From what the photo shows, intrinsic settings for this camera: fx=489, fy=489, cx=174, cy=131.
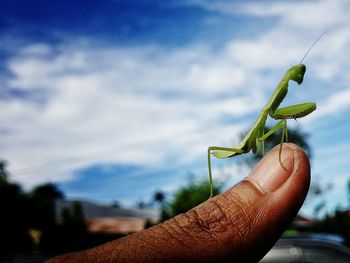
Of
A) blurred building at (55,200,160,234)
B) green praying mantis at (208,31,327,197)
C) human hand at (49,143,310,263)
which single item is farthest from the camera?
blurred building at (55,200,160,234)

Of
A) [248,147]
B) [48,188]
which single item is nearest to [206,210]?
[248,147]

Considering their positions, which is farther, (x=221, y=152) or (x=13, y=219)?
(x=13, y=219)

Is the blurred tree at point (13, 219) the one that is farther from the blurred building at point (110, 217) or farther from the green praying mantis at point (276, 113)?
the green praying mantis at point (276, 113)

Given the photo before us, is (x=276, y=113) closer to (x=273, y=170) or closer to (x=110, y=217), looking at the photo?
(x=273, y=170)

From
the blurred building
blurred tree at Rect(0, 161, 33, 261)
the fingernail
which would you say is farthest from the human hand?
the blurred building

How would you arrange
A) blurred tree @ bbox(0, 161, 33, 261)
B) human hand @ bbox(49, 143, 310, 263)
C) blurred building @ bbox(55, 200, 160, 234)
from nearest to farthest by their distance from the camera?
human hand @ bbox(49, 143, 310, 263) < blurred tree @ bbox(0, 161, 33, 261) < blurred building @ bbox(55, 200, 160, 234)

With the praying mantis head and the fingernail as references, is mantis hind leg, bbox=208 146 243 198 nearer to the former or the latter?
the fingernail

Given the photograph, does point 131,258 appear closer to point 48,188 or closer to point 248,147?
point 248,147

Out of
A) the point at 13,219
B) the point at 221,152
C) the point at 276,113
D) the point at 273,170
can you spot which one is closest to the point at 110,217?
the point at 13,219
